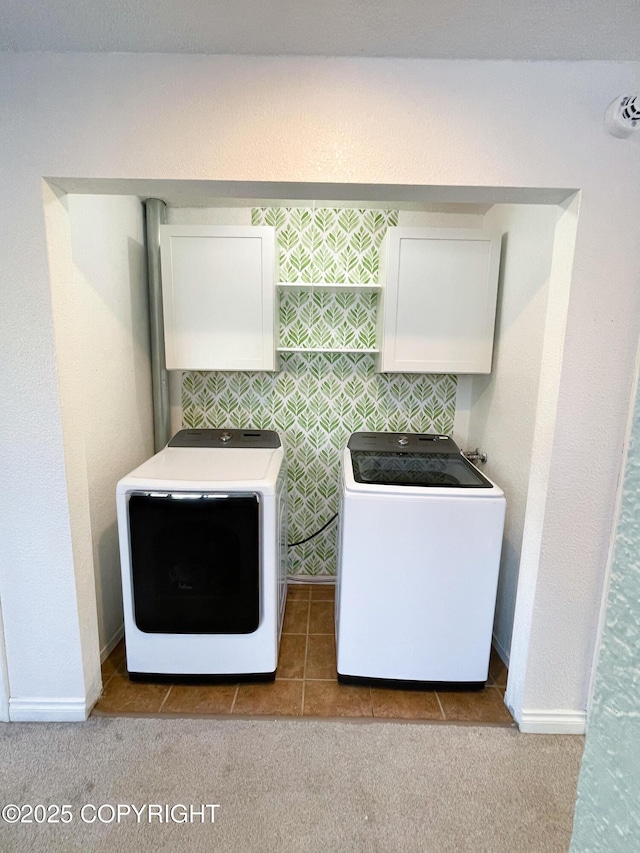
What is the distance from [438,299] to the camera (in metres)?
1.95

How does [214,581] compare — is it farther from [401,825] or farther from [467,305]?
[467,305]

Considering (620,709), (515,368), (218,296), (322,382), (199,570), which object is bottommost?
(199,570)

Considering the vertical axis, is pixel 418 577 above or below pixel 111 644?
above

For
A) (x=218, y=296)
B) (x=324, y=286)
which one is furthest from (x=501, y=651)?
(x=218, y=296)

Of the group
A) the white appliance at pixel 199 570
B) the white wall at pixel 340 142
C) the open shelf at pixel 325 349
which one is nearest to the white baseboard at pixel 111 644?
the white appliance at pixel 199 570

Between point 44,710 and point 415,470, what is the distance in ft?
5.83

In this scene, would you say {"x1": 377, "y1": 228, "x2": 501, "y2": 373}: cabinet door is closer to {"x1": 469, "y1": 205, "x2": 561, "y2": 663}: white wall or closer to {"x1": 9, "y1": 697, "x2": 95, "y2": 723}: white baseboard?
{"x1": 469, "y1": 205, "x2": 561, "y2": 663}: white wall

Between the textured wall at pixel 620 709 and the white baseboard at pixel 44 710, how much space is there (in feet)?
5.80

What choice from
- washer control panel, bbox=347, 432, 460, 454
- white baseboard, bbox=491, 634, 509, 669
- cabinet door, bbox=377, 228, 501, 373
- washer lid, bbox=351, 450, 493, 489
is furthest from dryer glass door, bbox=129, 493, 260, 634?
white baseboard, bbox=491, 634, 509, 669

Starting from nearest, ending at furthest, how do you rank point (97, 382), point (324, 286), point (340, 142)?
point (340, 142)
point (97, 382)
point (324, 286)

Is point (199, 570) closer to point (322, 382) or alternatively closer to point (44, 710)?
point (44, 710)

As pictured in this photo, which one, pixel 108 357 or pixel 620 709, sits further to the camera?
pixel 108 357

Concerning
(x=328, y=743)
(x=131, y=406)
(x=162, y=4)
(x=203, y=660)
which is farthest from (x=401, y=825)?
(x=162, y=4)

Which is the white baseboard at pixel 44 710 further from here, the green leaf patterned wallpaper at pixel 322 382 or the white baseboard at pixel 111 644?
the green leaf patterned wallpaper at pixel 322 382
